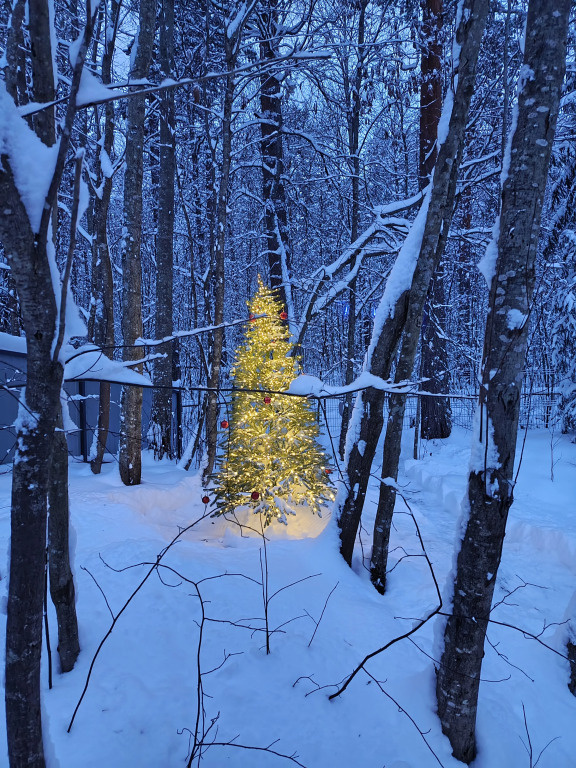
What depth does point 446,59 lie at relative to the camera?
18.6 ft

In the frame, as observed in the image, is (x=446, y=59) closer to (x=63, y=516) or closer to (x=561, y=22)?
(x=561, y=22)

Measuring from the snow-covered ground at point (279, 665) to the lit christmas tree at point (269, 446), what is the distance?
0.97 metres

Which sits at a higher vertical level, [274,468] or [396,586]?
[274,468]

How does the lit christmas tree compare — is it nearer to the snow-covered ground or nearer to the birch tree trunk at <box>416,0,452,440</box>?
the snow-covered ground

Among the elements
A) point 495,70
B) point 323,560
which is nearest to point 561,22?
point 323,560

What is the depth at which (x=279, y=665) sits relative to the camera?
107 inches

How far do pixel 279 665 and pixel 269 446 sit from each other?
339 centimetres

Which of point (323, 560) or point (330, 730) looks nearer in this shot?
point (330, 730)

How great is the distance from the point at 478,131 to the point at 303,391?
9.11m

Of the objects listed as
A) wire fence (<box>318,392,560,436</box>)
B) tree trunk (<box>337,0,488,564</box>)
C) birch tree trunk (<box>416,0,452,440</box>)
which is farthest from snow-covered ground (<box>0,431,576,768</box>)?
wire fence (<box>318,392,560,436</box>)

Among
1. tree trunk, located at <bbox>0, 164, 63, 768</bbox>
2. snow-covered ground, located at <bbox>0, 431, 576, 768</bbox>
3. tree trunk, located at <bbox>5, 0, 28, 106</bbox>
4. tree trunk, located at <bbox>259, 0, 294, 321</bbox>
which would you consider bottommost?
snow-covered ground, located at <bbox>0, 431, 576, 768</bbox>

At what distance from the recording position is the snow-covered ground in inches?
86.4

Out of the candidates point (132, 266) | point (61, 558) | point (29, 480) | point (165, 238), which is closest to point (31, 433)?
point (29, 480)

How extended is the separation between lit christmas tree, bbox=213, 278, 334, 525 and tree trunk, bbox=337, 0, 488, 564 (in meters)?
1.19
